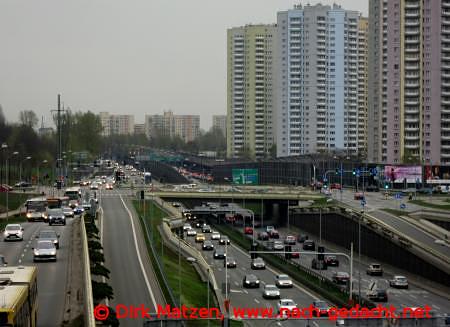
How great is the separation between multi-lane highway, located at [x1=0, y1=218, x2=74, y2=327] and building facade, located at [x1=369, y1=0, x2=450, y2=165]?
3830 inches

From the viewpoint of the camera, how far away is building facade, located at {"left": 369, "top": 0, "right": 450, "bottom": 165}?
161 m

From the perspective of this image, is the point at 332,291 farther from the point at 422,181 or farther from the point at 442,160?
Answer: the point at 442,160

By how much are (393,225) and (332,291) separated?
29.2 metres

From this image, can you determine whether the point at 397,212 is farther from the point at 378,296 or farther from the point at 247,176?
the point at 247,176

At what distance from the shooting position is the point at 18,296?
25375 mm

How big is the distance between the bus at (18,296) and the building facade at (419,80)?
443 feet

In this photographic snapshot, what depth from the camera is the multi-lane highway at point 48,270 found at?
3525cm

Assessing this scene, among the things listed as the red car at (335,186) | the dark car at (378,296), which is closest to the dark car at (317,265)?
the dark car at (378,296)

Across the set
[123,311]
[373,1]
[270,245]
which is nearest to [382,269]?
[270,245]

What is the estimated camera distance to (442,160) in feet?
529

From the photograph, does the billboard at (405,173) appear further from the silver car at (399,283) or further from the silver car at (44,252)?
the silver car at (44,252)

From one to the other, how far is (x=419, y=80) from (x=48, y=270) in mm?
123663

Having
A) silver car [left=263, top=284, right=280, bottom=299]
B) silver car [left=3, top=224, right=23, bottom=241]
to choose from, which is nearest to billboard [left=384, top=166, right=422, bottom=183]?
silver car [left=263, top=284, right=280, bottom=299]

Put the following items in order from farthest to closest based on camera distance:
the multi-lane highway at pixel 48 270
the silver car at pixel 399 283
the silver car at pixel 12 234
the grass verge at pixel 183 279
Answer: the silver car at pixel 399 283 → the silver car at pixel 12 234 → the grass verge at pixel 183 279 → the multi-lane highway at pixel 48 270
